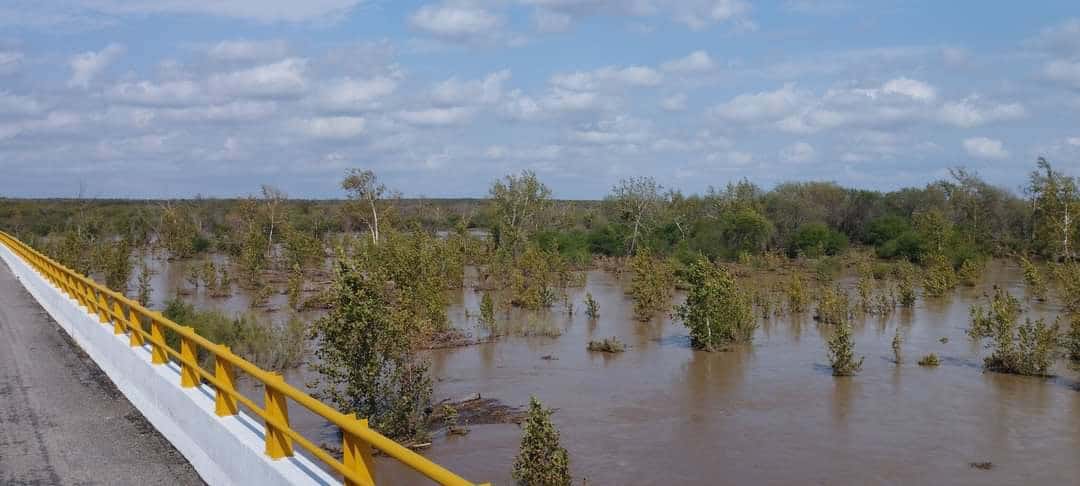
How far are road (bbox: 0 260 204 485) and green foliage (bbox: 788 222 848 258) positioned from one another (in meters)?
37.7

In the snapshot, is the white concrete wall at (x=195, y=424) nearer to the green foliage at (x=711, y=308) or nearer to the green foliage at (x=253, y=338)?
the green foliage at (x=253, y=338)

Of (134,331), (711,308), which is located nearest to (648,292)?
(711,308)

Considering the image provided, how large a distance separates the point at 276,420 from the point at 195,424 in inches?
74.3

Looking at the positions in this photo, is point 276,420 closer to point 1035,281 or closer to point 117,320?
point 117,320

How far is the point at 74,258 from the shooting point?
114 feet

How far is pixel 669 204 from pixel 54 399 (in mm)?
45646

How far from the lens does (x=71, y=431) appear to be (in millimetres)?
8430

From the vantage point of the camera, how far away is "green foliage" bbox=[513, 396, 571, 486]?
34.9 ft

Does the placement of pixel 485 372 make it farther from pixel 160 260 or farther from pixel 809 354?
pixel 160 260

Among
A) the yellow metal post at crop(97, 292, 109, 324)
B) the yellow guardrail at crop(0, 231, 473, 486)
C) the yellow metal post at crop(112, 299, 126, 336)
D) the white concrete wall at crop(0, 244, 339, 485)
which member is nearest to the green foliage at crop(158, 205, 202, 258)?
the yellow guardrail at crop(0, 231, 473, 486)

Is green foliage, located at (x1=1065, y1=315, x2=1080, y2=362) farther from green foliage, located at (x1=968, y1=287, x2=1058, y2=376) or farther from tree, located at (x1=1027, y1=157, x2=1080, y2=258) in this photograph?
tree, located at (x1=1027, y1=157, x2=1080, y2=258)

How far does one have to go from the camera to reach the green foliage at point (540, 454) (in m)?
10.6

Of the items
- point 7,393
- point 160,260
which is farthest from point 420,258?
point 160,260

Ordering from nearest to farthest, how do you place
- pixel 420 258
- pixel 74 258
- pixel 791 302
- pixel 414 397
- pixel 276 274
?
pixel 414 397 < pixel 420 258 < pixel 791 302 < pixel 74 258 < pixel 276 274
